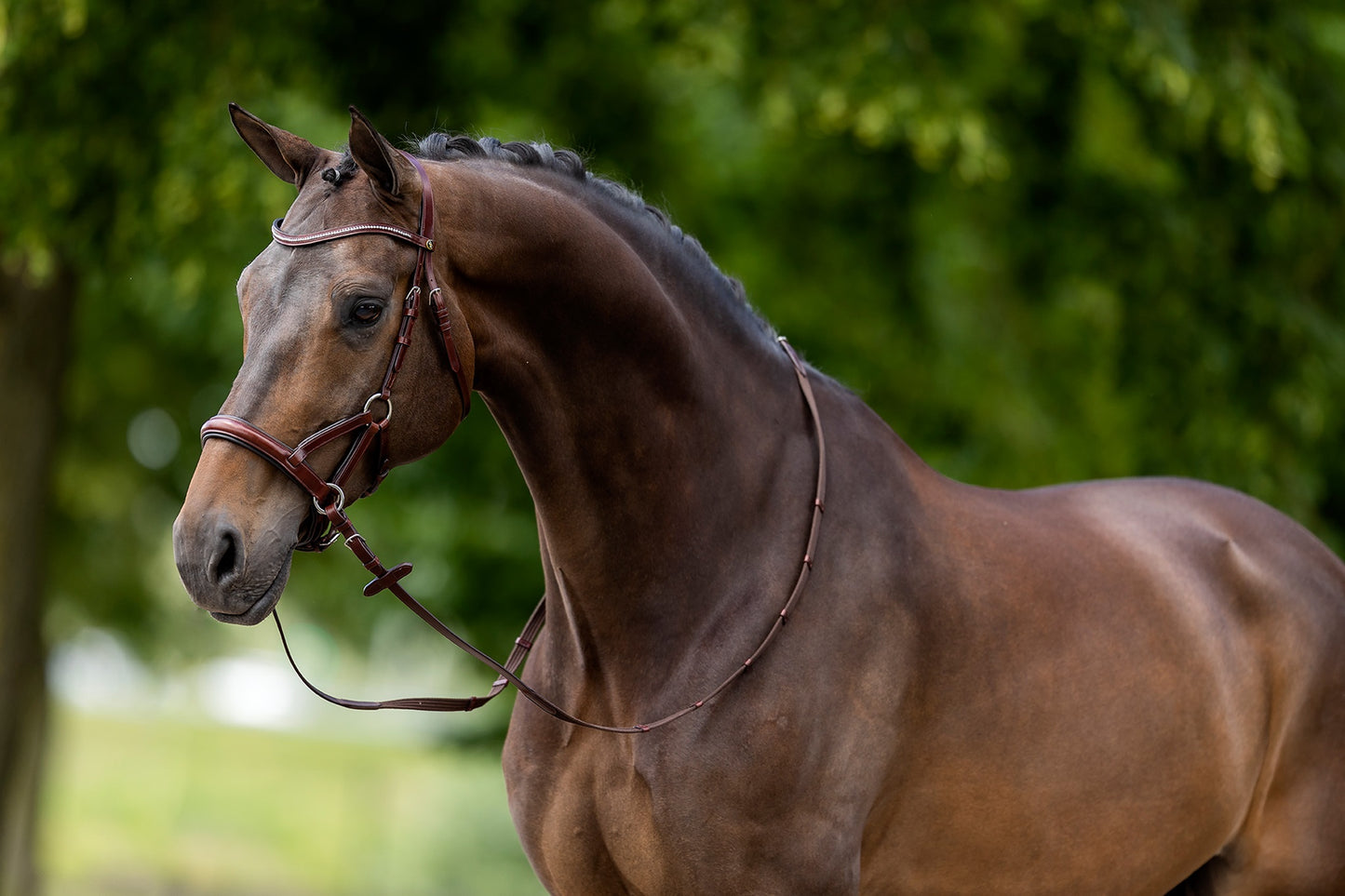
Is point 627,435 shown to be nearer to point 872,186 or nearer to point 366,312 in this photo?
point 366,312

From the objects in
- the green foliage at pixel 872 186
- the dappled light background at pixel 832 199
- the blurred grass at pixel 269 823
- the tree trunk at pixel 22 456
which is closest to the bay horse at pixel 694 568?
the dappled light background at pixel 832 199

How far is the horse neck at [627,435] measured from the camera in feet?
9.18

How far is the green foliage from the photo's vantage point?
6172mm

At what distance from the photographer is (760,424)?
307 cm

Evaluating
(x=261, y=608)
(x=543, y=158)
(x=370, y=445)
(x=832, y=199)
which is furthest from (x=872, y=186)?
(x=261, y=608)

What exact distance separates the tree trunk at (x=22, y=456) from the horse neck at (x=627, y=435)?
237 inches

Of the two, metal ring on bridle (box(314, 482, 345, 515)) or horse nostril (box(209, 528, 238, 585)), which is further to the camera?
metal ring on bridle (box(314, 482, 345, 515))

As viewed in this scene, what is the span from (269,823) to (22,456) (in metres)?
11.4

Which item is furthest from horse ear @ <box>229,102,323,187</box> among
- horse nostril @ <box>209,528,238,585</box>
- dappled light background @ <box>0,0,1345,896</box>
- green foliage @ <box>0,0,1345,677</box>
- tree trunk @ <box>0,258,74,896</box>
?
tree trunk @ <box>0,258,74,896</box>

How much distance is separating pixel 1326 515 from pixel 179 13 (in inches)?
321

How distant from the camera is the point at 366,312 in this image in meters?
2.54

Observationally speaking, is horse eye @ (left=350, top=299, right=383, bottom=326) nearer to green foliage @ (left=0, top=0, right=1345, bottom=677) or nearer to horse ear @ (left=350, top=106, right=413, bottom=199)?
horse ear @ (left=350, top=106, right=413, bottom=199)

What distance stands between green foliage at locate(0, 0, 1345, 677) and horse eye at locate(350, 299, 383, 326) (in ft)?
11.4

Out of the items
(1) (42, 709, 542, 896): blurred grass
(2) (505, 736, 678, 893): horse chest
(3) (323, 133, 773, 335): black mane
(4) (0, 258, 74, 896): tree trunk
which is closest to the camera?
(2) (505, 736, 678, 893): horse chest
